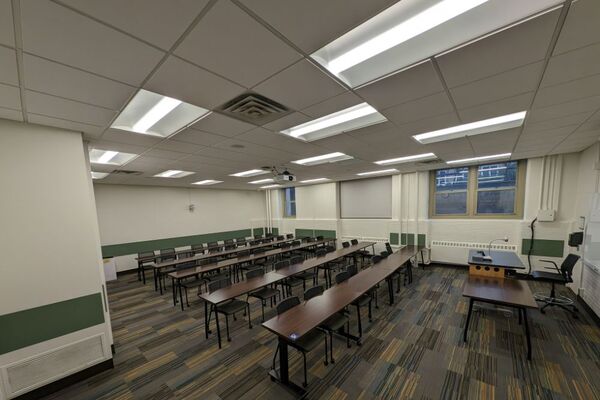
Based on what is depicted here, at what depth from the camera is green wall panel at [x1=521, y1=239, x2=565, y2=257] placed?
17.3 feet

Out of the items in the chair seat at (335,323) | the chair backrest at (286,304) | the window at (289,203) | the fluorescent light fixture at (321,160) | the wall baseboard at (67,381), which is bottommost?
the wall baseboard at (67,381)

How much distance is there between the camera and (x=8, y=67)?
1489mm

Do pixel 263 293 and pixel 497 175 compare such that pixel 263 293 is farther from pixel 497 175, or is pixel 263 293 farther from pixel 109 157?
pixel 497 175

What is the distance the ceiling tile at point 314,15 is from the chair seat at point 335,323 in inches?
118

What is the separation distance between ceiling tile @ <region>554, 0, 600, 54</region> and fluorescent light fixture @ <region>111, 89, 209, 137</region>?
2.81 metres

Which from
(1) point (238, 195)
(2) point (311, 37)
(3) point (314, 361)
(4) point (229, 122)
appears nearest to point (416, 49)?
(2) point (311, 37)

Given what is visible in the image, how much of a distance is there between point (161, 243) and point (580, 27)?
1059cm

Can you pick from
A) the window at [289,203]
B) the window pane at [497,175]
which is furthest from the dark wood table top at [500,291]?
the window at [289,203]

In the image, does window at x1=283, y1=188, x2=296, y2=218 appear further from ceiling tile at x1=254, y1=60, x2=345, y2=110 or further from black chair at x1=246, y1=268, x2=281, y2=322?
ceiling tile at x1=254, y1=60, x2=345, y2=110

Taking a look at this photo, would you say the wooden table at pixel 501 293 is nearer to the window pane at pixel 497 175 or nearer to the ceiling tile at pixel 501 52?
the ceiling tile at pixel 501 52

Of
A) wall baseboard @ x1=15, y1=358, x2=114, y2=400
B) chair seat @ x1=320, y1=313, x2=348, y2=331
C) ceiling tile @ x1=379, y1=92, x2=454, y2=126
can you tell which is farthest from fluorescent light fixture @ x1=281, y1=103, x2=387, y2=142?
wall baseboard @ x1=15, y1=358, x2=114, y2=400

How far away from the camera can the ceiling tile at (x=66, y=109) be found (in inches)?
76.8

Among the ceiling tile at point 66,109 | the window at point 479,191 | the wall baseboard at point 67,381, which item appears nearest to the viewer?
the ceiling tile at point 66,109

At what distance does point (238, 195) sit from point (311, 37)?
10.4 m
